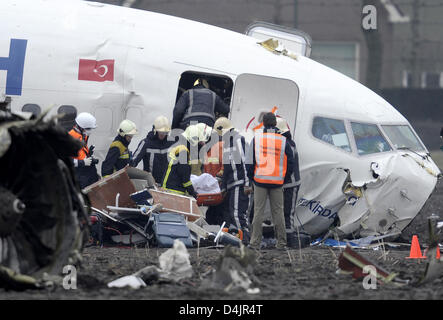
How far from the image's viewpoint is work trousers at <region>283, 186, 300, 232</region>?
12.9 meters

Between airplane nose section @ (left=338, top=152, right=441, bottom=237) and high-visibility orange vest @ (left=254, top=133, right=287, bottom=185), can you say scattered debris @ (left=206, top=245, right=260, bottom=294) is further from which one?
airplane nose section @ (left=338, top=152, right=441, bottom=237)

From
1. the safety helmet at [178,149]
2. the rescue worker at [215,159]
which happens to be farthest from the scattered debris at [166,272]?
the rescue worker at [215,159]

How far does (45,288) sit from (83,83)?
5.73m

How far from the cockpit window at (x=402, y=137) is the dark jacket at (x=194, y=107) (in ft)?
8.38

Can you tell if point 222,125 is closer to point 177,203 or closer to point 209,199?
point 209,199

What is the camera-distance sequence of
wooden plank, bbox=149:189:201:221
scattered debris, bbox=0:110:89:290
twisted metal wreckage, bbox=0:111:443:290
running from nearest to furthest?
twisted metal wreckage, bbox=0:111:443:290 < scattered debris, bbox=0:110:89:290 < wooden plank, bbox=149:189:201:221

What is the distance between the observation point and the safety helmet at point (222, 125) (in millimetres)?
13205

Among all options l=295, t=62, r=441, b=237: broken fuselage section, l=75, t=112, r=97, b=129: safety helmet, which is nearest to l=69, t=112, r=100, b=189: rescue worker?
l=75, t=112, r=97, b=129: safety helmet

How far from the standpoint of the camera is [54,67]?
13125 mm

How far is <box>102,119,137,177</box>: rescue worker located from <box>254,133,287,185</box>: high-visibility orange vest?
5.86ft

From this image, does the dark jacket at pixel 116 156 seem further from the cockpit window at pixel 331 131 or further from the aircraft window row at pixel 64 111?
the cockpit window at pixel 331 131

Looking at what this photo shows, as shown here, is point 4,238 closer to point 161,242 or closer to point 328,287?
point 328,287

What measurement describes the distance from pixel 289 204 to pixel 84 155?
289cm

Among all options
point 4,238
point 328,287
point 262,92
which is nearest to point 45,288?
point 4,238
